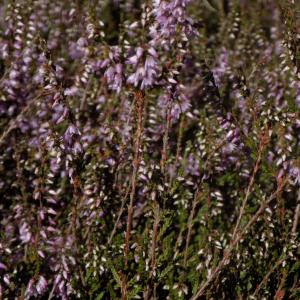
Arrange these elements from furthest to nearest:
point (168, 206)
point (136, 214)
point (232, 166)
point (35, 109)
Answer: point (35, 109)
point (232, 166)
point (136, 214)
point (168, 206)

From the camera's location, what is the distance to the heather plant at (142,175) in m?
2.57

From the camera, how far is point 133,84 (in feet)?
8.27

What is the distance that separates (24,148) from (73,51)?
2020mm

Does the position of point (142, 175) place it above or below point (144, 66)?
below

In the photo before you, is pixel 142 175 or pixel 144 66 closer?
pixel 144 66

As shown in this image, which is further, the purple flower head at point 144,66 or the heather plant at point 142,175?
the heather plant at point 142,175

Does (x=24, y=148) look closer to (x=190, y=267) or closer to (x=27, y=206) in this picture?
(x=27, y=206)

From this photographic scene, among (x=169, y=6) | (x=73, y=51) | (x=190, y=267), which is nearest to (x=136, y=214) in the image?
(x=190, y=267)

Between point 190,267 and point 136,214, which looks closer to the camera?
point 190,267

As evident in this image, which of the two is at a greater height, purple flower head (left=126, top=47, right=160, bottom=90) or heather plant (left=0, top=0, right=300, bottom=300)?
purple flower head (left=126, top=47, right=160, bottom=90)

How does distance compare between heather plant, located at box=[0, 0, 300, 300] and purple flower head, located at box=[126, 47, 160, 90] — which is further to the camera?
heather plant, located at box=[0, 0, 300, 300]

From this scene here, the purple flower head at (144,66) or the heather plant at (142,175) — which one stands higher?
the purple flower head at (144,66)

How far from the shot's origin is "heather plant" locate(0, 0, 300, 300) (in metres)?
2.57

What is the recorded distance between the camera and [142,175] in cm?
323
